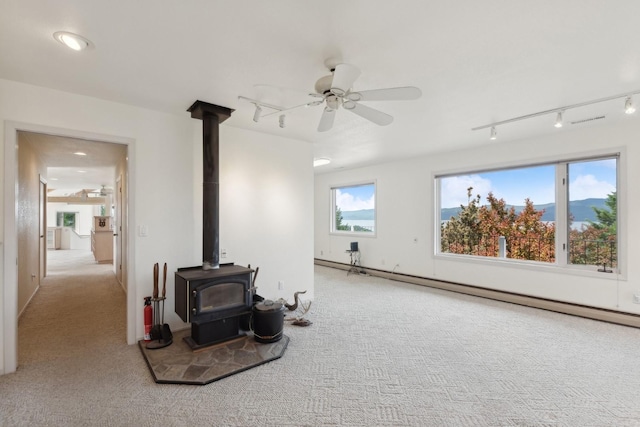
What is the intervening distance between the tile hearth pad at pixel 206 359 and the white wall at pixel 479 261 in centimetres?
366

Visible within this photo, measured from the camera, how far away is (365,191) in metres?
7.52

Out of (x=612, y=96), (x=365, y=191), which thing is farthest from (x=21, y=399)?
(x=365, y=191)

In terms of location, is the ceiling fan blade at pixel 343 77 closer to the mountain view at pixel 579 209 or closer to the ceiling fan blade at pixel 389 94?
the ceiling fan blade at pixel 389 94

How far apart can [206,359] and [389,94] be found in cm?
276

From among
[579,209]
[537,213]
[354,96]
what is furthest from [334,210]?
[354,96]

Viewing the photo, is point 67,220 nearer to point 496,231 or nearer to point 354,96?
point 354,96

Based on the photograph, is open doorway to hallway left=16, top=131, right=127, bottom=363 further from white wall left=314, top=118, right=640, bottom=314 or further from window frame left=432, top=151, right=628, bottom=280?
window frame left=432, top=151, right=628, bottom=280

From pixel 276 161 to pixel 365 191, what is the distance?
11.8 ft

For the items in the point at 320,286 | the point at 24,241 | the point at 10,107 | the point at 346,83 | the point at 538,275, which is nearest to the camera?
the point at 346,83

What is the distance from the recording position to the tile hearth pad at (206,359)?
99.0 inches

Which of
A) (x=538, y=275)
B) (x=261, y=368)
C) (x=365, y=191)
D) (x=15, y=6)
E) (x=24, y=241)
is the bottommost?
(x=261, y=368)

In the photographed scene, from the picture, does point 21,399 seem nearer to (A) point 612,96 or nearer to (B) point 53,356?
(B) point 53,356

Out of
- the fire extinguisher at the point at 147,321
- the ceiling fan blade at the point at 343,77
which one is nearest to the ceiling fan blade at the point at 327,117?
the ceiling fan blade at the point at 343,77

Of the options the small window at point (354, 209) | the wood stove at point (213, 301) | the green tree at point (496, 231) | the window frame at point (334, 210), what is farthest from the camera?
the small window at point (354, 209)
